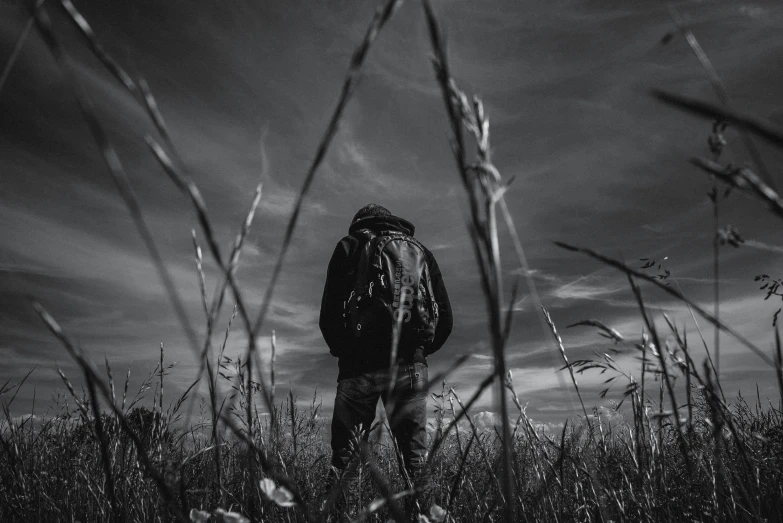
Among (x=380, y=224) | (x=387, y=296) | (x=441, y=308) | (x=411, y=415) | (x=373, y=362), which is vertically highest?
(x=380, y=224)

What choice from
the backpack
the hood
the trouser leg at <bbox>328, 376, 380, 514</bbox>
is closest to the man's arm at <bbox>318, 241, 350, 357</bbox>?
the backpack

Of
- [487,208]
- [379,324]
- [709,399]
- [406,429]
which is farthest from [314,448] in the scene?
[487,208]

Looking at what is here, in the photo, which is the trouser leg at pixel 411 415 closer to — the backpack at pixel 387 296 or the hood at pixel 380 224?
the backpack at pixel 387 296

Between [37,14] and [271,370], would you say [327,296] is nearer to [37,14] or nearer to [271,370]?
[271,370]

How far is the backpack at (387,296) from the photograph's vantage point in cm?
378

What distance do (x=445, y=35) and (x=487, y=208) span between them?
21cm

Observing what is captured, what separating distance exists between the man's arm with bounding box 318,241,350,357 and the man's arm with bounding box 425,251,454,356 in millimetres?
921

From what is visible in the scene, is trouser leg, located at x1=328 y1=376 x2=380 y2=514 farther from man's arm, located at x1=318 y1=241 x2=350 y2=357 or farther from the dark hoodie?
man's arm, located at x1=318 y1=241 x2=350 y2=357

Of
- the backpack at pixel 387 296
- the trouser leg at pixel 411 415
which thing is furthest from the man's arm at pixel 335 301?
the trouser leg at pixel 411 415

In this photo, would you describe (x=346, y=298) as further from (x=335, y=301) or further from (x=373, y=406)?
(x=373, y=406)

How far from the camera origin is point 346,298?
417 centimetres

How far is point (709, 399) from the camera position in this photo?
103 cm

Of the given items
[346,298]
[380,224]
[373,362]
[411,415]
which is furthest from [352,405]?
[380,224]

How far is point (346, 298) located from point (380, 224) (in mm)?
1073
